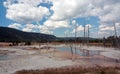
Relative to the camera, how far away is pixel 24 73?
71.5ft

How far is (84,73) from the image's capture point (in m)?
20.4

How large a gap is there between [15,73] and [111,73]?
1092cm

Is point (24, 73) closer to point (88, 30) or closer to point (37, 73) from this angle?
point (37, 73)

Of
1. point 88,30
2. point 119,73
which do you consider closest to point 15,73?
point 119,73

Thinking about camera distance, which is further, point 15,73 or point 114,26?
point 114,26

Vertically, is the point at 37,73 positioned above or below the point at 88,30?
below

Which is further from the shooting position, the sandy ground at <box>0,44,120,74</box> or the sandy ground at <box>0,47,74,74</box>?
the sandy ground at <box>0,44,120,74</box>

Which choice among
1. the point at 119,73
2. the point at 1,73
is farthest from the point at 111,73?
the point at 1,73

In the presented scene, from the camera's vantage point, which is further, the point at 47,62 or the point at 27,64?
the point at 47,62

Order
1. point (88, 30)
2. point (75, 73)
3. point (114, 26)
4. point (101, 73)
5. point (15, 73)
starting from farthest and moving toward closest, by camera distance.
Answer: point (88, 30)
point (114, 26)
point (15, 73)
point (75, 73)
point (101, 73)

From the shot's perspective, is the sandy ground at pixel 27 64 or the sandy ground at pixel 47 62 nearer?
the sandy ground at pixel 27 64

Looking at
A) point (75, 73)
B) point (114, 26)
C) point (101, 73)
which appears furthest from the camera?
point (114, 26)

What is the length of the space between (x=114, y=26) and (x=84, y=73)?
4308cm

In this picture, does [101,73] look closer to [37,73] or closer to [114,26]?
[37,73]
